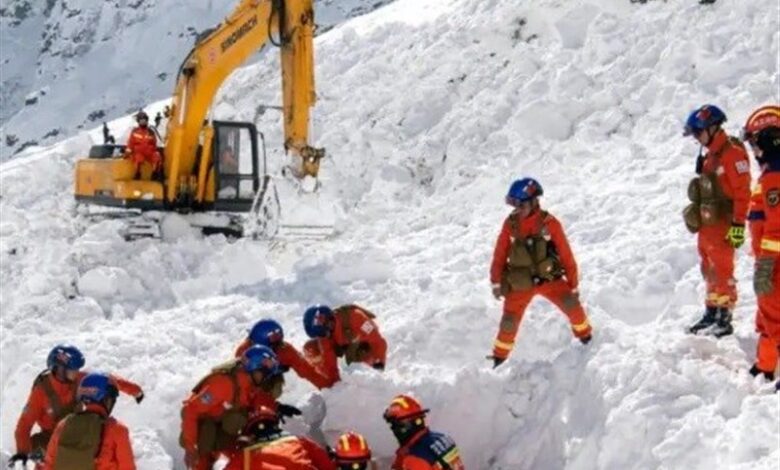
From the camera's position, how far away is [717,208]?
7469 mm

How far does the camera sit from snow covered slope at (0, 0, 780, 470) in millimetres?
7059

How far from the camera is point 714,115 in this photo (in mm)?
7441

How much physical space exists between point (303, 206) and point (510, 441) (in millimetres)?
5989

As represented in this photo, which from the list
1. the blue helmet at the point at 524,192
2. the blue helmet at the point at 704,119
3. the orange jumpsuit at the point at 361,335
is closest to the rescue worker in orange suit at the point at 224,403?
the orange jumpsuit at the point at 361,335

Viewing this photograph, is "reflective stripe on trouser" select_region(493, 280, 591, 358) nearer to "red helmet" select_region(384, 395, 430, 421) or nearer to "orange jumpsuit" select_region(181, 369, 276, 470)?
"red helmet" select_region(384, 395, 430, 421)

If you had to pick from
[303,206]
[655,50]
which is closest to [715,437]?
[303,206]

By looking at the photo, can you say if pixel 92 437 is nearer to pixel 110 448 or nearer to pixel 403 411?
pixel 110 448

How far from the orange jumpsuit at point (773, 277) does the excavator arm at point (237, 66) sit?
6.67m

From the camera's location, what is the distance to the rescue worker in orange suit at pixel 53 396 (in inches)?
314

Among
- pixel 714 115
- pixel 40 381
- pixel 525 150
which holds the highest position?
pixel 525 150

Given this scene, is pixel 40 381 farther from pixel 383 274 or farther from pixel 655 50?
pixel 655 50

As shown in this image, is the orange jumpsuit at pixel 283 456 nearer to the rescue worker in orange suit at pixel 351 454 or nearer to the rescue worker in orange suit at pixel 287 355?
the rescue worker in orange suit at pixel 351 454

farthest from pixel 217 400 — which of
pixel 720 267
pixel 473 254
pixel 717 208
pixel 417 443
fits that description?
pixel 473 254

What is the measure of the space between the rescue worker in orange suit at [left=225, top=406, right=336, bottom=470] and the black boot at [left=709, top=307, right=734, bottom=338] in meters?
2.85
